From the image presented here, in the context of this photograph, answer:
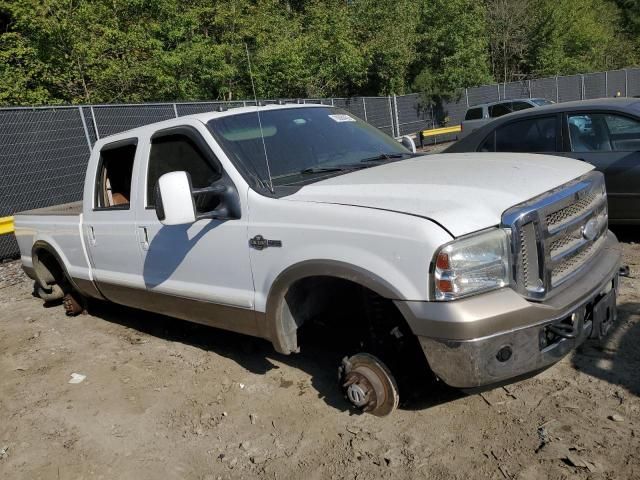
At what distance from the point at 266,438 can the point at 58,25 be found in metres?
14.1

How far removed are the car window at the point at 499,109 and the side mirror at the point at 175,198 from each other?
16.6 meters

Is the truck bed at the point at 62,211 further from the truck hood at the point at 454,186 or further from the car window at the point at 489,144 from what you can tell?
the car window at the point at 489,144

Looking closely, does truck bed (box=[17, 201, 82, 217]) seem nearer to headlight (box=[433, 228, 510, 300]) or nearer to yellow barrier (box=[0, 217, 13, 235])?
yellow barrier (box=[0, 217, 13, 235])

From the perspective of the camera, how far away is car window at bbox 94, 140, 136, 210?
465 cm

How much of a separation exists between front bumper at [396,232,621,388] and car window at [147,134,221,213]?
5.12ft

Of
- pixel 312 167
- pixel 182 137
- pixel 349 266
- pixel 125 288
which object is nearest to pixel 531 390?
pixel 349 266

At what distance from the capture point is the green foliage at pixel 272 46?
14.7 meters

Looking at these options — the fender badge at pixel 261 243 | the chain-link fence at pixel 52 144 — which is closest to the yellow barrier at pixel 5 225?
the chain-link fence at pixel 52 144

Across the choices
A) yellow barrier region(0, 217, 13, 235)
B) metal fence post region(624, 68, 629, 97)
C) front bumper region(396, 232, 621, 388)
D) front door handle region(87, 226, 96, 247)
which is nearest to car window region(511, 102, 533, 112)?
yellow barrier region(0, 217, 13, 235)

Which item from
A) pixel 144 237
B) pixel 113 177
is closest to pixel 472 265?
pixel 144 237

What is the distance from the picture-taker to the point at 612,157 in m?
5.54

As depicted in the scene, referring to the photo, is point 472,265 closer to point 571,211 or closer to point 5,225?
point 571,211

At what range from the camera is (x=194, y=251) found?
3652mm

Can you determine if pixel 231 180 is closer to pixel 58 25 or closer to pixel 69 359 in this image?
pixel 69 359
